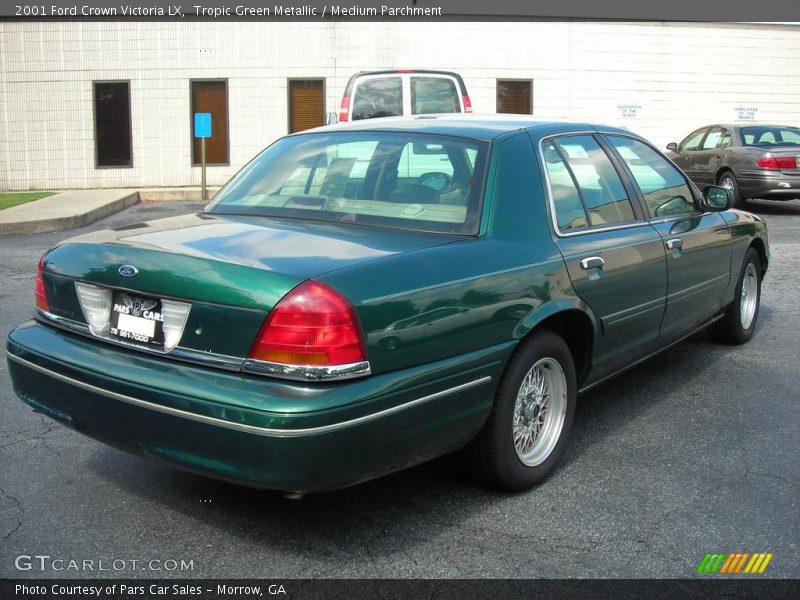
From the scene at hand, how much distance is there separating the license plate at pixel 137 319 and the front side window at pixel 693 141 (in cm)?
1445

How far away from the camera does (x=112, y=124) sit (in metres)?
19.2

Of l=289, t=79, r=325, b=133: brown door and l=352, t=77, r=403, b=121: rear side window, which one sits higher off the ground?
l=289, t=79, r=325, b=133: brown door

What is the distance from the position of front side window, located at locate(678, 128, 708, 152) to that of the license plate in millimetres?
14450

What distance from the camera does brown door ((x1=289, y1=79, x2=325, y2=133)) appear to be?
19.4 m

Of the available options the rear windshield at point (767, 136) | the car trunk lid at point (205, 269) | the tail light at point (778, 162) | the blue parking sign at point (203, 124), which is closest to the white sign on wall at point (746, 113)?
the rear windshield at point (767, 136)

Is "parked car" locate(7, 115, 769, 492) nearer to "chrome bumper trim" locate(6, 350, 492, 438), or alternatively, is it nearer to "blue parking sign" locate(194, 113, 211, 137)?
"chrome bumper trim" locate(6, 350, 492, 438)

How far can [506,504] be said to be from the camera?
3.76 metres

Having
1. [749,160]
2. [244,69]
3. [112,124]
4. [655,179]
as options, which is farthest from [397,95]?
[112,124]

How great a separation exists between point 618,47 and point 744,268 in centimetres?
1556

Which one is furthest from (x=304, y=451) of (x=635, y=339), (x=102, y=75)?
(x=102, y=75)

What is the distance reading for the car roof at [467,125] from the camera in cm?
419

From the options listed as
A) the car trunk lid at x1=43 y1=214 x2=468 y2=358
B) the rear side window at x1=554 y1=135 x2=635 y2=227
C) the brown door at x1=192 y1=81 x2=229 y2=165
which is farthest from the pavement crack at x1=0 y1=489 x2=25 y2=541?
the brown door at x1=192 y1=81 x2=229 y2=165

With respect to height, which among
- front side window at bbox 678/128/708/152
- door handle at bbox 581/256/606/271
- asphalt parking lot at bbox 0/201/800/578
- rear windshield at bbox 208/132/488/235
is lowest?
asphalt parking lot at bbox 0/201/800/578

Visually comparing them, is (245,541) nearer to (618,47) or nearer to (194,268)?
(194,268)
